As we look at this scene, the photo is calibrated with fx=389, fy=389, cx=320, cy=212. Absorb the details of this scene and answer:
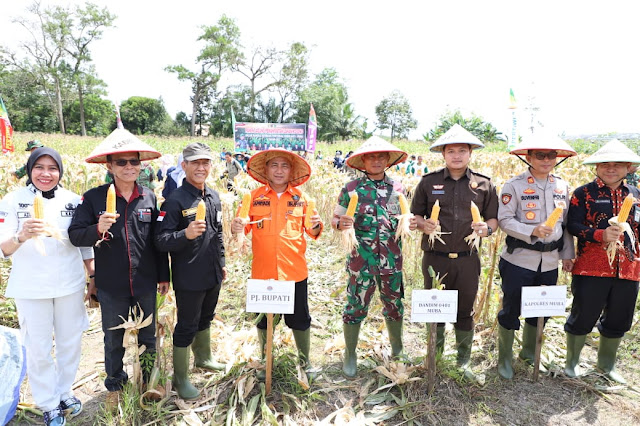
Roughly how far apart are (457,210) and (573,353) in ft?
5.74

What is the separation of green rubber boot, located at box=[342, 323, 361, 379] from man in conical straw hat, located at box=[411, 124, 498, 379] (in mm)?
907

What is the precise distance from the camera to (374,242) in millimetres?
3320

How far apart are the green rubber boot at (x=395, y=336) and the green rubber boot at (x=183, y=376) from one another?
177 centimetres

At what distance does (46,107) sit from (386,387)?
175 ft

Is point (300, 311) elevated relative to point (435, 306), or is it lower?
lower

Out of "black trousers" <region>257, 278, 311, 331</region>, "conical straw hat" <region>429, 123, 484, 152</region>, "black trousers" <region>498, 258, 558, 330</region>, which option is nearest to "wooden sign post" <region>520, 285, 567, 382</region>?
"black trousers" <region>498, 258, 558, 330</region>

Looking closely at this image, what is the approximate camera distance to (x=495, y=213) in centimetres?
335

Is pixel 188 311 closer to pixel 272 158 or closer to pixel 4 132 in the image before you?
pixel 272 158

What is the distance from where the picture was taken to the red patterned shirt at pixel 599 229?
3.19m

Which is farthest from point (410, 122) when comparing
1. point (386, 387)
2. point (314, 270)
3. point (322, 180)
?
point (386, 387)

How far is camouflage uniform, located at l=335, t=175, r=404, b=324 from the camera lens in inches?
131

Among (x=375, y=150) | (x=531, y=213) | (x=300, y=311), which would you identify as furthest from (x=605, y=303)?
(x=300, y=311)

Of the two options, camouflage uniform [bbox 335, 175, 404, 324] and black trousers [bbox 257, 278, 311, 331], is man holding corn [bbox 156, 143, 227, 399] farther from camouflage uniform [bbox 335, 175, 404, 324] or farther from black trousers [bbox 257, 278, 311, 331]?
camouflage uniform [bbox 335, 175, 404, 324]

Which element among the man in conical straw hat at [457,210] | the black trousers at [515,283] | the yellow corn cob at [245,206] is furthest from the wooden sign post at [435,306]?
the yellow corn cob at [245,206]
